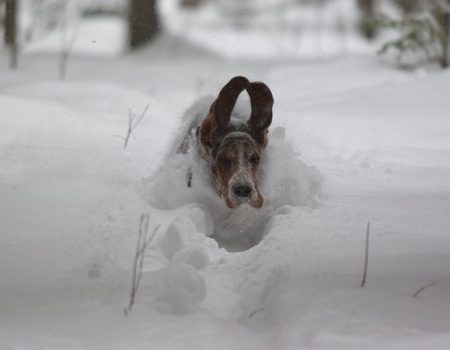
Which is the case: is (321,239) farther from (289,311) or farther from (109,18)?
(109,18)

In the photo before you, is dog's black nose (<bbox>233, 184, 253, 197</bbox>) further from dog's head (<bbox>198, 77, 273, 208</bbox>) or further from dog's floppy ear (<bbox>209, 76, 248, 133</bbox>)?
dog's floppy ear (<bbox>209, 76, 248, 133</bbox>)

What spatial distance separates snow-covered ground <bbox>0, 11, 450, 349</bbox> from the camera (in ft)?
A: 7.94

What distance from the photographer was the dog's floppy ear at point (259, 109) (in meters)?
4.11

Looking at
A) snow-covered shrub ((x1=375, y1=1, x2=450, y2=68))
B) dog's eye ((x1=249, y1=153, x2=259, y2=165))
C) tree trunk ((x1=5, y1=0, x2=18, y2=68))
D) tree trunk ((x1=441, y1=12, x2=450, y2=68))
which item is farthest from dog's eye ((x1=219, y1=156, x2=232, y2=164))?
tree trunk ((x1=5, y1=0, x2=18, y2=68))

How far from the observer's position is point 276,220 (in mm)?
3639

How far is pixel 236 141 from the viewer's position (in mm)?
4074

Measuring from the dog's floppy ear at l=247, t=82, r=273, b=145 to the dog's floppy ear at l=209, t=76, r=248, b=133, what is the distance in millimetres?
80

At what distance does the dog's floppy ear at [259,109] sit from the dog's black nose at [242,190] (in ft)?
1.76

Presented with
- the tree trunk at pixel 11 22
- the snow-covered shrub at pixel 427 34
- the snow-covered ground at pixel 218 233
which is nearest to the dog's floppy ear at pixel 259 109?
the snow-covered ground at pixel 218 233

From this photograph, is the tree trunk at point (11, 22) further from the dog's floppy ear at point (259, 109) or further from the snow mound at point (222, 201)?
the dog's floppy ear at point (259, 109)

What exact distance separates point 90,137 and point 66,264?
1885mm

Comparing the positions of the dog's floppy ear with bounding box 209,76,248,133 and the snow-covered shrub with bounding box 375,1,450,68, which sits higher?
the snow-covered shrub with bounding box 375,1,450,68

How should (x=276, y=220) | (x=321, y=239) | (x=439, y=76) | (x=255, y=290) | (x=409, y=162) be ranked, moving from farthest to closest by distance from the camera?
(x=439, y=76) < (x=409, y=162) < (x=276, y=220) < (x=321, y=239) < (x=255, y=290)

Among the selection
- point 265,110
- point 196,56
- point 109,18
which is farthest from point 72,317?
point 109,18
